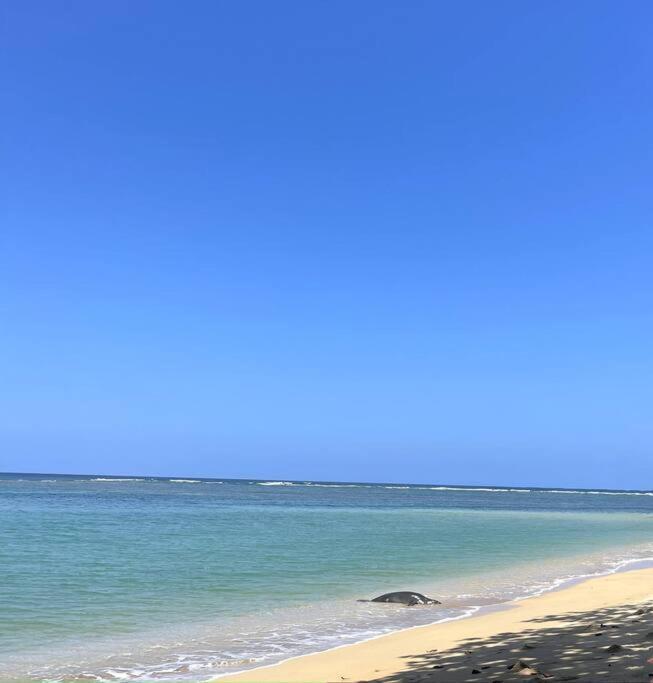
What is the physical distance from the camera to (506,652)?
10.5m

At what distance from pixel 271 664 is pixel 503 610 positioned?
276 inches

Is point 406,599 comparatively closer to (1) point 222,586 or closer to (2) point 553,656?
(1) point 222,586

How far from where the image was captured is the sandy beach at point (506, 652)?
866 centimetres

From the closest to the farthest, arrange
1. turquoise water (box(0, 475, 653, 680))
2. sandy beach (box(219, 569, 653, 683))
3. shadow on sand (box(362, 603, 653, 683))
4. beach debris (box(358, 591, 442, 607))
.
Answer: shadow on sand (box(362, 603, 653, 683))
sandy beach (box(219, 569, 653, 683))
turquoise water (box(0, 475, 653, 680))
beach debris (box(358, 591, 442, 607))

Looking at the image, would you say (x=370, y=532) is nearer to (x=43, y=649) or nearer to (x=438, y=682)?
(x=43, y=649)

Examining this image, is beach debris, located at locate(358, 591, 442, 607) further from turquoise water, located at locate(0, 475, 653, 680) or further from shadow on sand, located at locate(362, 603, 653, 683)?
shadow on sand, located at locate(362, 603, 653, 683)

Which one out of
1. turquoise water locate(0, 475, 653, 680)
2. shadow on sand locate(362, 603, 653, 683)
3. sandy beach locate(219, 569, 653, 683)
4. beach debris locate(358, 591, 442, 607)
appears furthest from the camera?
beach debris locate(358, 591, 442, 607)

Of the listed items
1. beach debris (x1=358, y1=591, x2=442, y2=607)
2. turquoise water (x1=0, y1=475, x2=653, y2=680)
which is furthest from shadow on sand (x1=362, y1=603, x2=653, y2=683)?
beach debris (x1=358, y1=591, x2=442, y2=607)

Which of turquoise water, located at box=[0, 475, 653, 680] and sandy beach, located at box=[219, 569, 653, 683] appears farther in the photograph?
turquoise water, located at box=[0, 475, 653, 680]

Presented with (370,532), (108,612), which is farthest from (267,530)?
(108,612)

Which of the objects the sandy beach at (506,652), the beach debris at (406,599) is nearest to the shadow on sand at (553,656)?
the sandy beach at (506,652)

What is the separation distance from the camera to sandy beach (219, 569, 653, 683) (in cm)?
866

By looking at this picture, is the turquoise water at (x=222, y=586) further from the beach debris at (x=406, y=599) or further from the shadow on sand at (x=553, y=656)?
the shadow on sand at (x=553, y=656)

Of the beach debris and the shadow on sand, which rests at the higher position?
the shadow on sand
